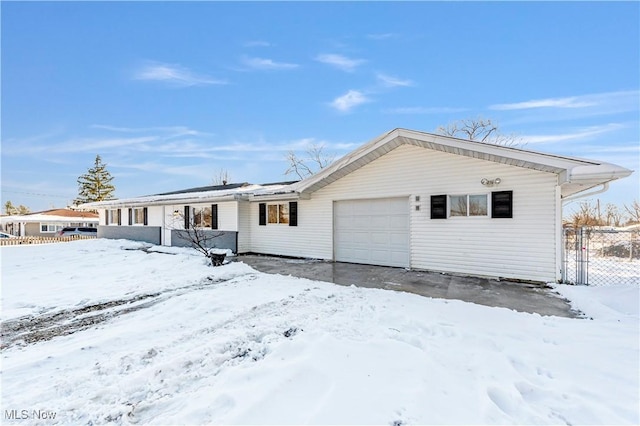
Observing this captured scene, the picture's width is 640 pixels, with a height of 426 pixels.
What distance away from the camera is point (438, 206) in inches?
321

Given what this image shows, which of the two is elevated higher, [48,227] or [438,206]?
[438,206]

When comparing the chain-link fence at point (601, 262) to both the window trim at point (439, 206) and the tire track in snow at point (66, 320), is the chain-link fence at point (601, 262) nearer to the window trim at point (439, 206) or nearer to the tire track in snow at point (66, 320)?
the window trim at point (439, 206)

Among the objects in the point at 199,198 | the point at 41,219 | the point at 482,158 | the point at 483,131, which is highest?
the point at 483,131

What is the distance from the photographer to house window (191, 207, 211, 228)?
537 inches

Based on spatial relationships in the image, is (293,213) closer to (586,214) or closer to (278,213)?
(278,213)

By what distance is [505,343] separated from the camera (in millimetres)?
3496

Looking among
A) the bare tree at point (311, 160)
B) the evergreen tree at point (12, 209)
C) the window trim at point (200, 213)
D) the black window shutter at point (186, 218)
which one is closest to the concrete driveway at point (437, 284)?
the window trim at point (200, 213)

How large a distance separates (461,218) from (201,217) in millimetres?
11118

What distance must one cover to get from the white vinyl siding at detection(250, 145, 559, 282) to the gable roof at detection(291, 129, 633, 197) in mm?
230

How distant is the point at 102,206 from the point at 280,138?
1538 cm

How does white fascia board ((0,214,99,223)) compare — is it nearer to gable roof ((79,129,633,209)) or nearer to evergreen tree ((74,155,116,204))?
evergreen tree ((74,155,116,204))

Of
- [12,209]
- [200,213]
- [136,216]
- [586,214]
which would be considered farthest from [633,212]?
[12,209]

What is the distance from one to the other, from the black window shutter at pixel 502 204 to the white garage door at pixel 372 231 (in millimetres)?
2282

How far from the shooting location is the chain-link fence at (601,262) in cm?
687
